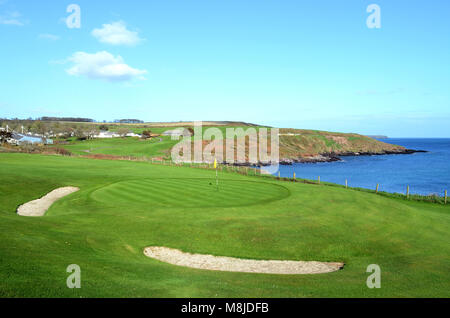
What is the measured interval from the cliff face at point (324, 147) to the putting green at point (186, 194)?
8758 centimetres

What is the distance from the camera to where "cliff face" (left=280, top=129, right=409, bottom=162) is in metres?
122

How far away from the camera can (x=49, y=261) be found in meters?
10.4

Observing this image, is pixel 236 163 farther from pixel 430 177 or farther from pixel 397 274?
pixel 397 274

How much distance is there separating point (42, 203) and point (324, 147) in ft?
422

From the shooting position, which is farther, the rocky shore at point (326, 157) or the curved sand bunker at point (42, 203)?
the rocky shore at point (326, 157)

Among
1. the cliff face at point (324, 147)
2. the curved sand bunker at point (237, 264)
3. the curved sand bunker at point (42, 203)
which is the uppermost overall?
the cliff face at point (324, 147)

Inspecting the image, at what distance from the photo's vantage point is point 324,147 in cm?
13950

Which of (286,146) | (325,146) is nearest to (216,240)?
(286,146)

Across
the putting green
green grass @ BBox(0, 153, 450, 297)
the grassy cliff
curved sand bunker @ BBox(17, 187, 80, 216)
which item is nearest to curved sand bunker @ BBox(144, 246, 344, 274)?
green grass @ BBox(0, 153, 450, 297)

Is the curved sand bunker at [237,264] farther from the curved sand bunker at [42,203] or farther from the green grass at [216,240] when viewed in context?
the curved sand bunker at [42,203]

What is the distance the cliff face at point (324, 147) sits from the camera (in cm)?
12204

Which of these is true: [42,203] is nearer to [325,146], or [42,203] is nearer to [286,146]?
[286,146]

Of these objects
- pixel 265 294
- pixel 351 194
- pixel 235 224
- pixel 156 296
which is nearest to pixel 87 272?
pixel 156 296

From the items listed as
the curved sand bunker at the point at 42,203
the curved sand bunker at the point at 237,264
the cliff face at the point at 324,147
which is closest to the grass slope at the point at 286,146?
the cliff face at the point at 324,147
